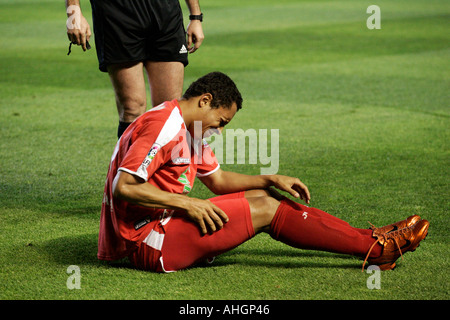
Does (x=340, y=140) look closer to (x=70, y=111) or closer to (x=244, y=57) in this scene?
(x=70, y=111)

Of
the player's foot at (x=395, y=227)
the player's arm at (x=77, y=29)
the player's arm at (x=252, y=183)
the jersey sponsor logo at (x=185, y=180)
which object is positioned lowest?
the player's foot at (x=395, y=227)

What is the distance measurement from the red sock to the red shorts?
16 centimetres

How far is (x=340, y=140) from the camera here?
6.74 metres

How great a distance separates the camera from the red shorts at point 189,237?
127 inches

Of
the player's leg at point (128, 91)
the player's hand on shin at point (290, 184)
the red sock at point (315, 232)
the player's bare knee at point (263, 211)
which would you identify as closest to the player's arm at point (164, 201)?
the player's bare knee at point (263, 211)

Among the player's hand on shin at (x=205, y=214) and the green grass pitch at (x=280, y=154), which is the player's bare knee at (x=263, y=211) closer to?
the player's hand on shin at (x=205, y=214)

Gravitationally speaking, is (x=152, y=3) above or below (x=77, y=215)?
above

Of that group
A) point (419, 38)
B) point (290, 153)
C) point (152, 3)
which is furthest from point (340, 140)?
point (419, 38)

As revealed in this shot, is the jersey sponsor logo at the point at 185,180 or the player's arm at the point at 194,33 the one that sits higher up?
the player's arm at the point at 194,33

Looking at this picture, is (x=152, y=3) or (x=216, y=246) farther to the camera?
(x=152, y=3)

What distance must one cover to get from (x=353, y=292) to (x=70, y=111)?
5.78 meters

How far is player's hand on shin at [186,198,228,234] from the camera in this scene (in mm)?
3146

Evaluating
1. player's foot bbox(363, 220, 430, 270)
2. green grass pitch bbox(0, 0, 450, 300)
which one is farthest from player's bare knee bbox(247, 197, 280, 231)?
player's foot bbox(363, 220, 430, 270)

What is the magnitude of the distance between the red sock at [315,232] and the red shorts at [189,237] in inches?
6.2
